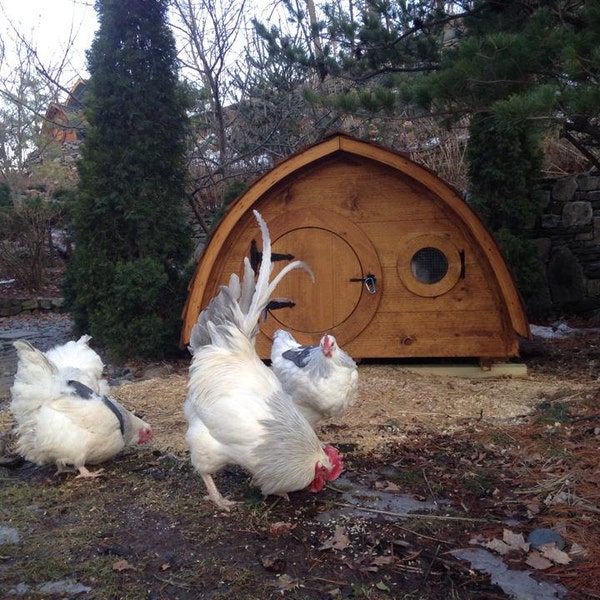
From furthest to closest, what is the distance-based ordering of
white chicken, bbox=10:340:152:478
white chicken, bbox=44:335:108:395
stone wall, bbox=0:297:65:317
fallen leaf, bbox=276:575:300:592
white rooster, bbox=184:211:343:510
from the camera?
stone wall, bbox=0:297:65:317, white chicken, bbox=44:335:108:395, white chicken, bbox=10:340:152:478, white rooster, bbox=184:211:343:510, fallen leaf, bbox=276:575:300:592

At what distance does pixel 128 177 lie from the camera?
26.5 ft

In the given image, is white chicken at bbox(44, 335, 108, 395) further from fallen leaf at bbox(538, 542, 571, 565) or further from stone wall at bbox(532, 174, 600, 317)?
stone wall at bbox(532, 174, 600, 317)

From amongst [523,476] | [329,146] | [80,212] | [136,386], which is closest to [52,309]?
[80,212]

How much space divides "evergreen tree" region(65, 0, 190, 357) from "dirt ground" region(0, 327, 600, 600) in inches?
118

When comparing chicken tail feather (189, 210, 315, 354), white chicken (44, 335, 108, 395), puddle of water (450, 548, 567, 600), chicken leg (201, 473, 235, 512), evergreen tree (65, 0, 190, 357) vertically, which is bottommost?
puddle of water (450, 548, 567, 600)

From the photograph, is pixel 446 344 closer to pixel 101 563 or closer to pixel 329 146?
pixel 329 146

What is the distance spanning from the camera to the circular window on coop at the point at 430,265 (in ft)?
21.3

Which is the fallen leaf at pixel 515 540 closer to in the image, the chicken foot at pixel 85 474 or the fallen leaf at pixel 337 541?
the fallen leaf at pixel 337 541

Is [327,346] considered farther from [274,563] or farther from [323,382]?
[274,563]

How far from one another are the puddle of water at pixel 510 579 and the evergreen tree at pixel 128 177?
5506 mm

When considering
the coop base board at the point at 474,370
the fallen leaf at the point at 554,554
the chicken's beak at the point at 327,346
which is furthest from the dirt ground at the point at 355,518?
→ the coop base board at the point at 474,370

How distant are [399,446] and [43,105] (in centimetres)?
1603

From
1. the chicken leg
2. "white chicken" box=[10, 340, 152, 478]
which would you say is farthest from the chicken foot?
the chicken leg

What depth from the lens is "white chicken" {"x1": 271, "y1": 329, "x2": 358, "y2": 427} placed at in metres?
4.02
